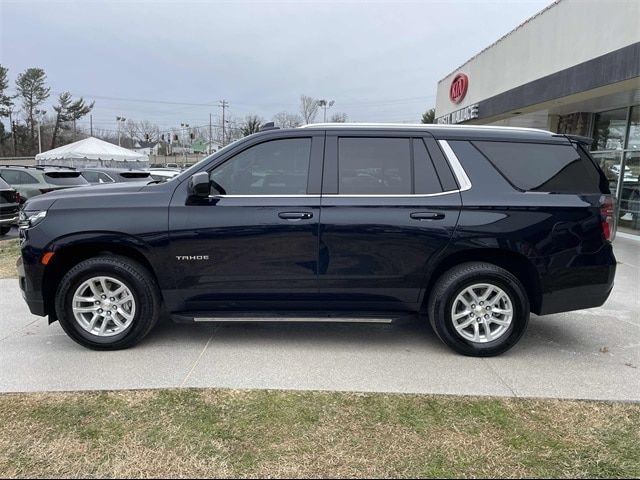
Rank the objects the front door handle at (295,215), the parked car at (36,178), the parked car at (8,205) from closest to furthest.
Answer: the front door handle at (295,215)
the parked car at (8,205)
the parked car at (36,178)

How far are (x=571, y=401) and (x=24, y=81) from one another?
73528 mm

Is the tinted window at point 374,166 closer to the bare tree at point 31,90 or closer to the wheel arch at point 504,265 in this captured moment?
the wheel arch at point 504,265

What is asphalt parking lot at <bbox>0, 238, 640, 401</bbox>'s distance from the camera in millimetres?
3514

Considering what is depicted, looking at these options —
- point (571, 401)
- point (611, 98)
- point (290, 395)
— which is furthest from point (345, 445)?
point (611, 98)

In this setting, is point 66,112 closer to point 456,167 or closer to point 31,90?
point 31,90

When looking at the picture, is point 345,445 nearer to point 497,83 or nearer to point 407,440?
point 407,440

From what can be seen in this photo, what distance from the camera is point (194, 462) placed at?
258cm

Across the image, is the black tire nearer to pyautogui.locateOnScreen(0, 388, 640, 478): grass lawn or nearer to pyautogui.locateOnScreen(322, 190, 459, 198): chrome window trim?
pyautogui.locateOnScreen(322, 190, 459, 198): chrome window trim

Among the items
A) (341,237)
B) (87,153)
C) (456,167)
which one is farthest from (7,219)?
(87,153)

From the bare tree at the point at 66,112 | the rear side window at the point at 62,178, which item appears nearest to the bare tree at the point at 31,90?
the bare tree at the point at 66,112

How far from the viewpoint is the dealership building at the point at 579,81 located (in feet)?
29.6

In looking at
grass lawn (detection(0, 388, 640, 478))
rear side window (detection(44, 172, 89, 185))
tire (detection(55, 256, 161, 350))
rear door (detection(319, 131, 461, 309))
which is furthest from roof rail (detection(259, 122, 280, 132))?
rear side window (detection(44, 172, 89, 185))

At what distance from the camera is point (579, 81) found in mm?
9820

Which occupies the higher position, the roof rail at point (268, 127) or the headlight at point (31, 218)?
the roof rail at point (268, 127)
